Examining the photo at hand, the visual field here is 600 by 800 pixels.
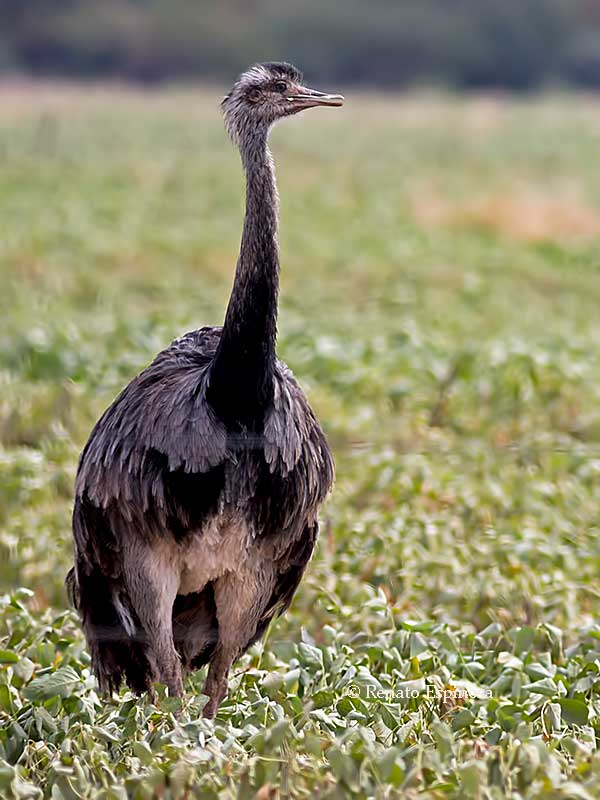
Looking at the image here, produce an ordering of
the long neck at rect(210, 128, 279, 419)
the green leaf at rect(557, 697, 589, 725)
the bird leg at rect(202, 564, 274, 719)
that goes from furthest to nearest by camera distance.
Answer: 1. the bird leg at rect(202, 564, 274, 719)
2. the green leaf at rect(557, 697, 589, 725)
3. the long neck at rect(210, 128, 279, 419)

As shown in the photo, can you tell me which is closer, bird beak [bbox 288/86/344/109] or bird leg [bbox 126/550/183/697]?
bird leg [bbox 126/550/183/697]

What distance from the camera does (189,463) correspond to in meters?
4.29

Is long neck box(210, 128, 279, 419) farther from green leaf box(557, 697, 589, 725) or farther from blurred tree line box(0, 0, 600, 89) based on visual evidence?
blurred tree line box(0, 0, 600, 89)

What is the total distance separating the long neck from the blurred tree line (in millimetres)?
6524

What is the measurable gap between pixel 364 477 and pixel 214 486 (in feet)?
9.24

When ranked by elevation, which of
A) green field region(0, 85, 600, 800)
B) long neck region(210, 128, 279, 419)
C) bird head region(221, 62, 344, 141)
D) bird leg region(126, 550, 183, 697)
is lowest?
green field region(0, 85, 600, 800)

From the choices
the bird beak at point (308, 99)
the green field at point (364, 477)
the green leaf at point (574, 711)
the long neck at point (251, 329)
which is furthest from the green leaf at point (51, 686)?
the bird beak at point (308, 99)

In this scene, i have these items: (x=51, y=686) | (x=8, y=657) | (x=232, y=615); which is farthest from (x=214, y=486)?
(x=8, y=657)

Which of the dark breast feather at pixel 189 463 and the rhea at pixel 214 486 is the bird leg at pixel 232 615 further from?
the dark breast feather at pixel 189 463

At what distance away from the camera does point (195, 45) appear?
15.5 metres

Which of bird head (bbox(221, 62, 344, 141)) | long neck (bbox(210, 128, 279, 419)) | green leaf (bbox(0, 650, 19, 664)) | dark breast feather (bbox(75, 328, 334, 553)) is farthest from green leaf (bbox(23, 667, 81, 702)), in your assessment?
bird head (bbox(221, 62, 344, 141))

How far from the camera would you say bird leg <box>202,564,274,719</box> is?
4.56 metres

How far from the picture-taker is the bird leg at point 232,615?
15.0 feet

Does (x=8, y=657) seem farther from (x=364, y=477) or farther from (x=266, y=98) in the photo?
(x=364, y=477)
